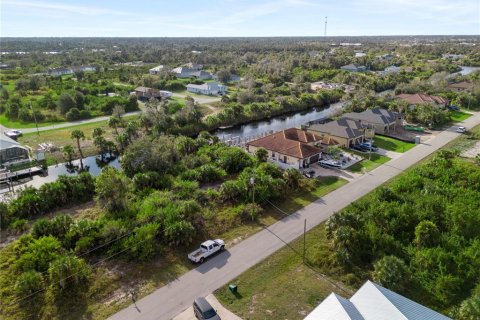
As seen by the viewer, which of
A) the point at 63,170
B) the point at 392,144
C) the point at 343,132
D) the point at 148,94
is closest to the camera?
the point at 63,170

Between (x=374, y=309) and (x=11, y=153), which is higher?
(x=374, y=309)

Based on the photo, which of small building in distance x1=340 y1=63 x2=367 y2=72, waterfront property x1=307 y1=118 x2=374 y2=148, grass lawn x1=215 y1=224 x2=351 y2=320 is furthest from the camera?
small building in distance x1=340 y1=63 x2=367 y2=72

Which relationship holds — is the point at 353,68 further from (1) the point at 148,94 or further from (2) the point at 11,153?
(2) the point at 11,153

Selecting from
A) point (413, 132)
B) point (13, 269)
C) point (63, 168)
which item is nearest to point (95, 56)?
point (63, 168)

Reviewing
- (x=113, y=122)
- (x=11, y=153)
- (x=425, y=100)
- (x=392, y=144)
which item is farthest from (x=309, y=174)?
(x=425, y=100)

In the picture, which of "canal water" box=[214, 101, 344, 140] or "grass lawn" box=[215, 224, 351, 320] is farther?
"canal water" box=[214, 101, 344, 140]

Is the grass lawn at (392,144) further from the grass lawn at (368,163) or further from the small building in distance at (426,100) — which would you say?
the small building in distance at (426,100)

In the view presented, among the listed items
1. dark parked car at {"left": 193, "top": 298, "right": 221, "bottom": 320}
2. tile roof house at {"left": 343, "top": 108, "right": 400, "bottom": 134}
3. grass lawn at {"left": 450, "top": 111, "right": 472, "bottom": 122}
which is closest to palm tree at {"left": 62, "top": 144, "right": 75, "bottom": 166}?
dark parked car at {"left": 193, "top": 298, "right": 221, "bottom": 320}

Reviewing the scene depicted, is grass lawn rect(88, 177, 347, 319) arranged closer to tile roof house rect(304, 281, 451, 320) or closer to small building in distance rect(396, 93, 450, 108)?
tile roof house rect(304, 281, 451, 320)
